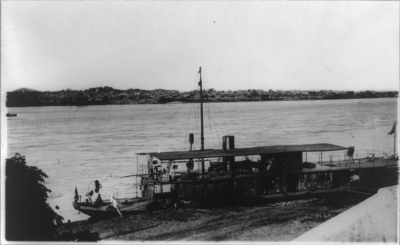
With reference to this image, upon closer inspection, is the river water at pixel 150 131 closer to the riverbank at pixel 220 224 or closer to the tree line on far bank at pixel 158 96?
the tree line on far bank at pixel 158 96

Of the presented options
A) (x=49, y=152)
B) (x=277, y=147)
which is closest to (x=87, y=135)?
(x=49, y=152)

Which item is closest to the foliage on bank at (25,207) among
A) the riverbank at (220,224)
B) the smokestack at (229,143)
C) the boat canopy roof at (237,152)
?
the riverbank at (220,224)

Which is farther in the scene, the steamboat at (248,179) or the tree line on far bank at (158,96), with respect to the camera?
the steamboat at (248,179)

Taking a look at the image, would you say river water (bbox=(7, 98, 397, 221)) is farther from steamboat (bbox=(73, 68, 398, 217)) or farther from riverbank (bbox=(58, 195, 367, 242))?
riverbank (bbox=(58, 195, 367, 242))

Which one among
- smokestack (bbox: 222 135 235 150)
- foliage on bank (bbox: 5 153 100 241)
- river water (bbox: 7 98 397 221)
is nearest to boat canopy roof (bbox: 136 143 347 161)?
smokestack (bbox: 222 135 235 150)

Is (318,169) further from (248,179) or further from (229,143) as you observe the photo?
(229,143)

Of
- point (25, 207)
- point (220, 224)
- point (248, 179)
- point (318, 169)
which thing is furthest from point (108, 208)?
point (318, 169)
